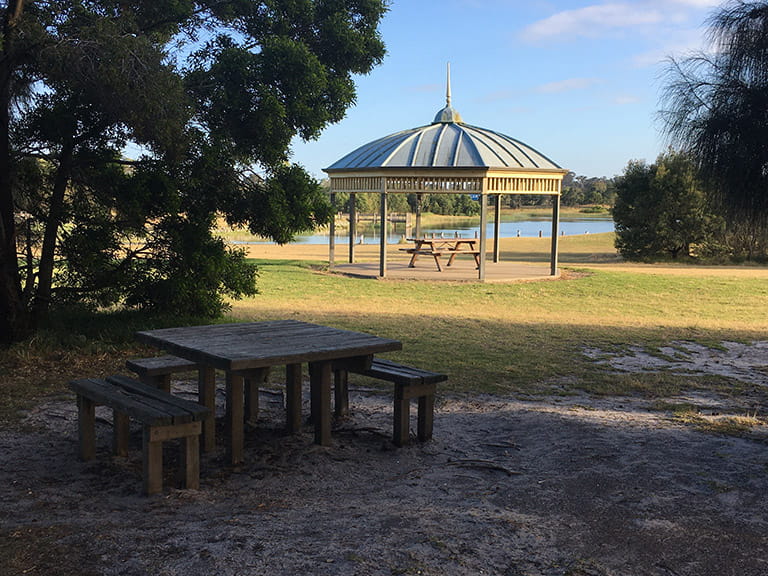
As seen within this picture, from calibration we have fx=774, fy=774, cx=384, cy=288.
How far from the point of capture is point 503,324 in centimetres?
1184

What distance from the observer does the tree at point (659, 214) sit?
26.2 m

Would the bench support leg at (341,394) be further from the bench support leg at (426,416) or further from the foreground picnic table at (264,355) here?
the bench support leg at (426,416)

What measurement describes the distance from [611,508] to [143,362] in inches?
145

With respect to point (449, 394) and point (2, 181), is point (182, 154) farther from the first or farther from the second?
point (449, 394)

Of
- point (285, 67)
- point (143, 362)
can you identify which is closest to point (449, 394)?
point (143, 362)

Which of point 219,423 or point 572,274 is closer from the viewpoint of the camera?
point 219,423

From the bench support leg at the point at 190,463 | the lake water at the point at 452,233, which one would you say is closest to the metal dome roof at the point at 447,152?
the lake water at the point at 452,233

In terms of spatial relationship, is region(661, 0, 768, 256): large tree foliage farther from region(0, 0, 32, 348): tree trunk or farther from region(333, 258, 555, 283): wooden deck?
region(333, 258, 555, 283): wooden deck

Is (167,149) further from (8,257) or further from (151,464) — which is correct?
(151,464)

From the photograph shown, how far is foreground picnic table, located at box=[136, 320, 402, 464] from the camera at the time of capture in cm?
471

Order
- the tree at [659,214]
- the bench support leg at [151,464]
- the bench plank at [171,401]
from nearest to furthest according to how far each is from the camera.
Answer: the bench support leg at [151,464] → the bench plank at [171,401] → the tree at [659,214]

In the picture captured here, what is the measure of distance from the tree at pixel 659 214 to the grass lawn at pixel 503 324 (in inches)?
182

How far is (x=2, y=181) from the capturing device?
826 centimetres

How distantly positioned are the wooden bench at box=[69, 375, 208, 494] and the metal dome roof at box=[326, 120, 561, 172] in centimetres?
1439
